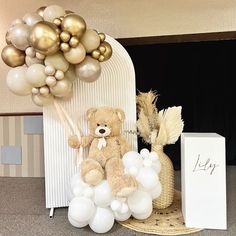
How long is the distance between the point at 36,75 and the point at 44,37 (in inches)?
6.8

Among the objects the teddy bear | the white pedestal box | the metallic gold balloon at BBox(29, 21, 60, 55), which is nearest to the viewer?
the metallic gold balloon at BBox(29, 21, 60, 55)

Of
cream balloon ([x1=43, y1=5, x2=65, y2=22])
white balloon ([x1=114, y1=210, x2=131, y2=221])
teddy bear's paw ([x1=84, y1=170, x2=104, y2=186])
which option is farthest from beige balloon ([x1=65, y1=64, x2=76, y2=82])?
white balloon ([x1=114, y1=210, x2=131, y2=221])

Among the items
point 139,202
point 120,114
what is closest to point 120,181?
point 139,202

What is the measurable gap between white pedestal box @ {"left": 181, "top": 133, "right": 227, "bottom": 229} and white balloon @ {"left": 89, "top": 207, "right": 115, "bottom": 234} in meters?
0.36

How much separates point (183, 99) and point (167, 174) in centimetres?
78

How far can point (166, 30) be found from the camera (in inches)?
73.7

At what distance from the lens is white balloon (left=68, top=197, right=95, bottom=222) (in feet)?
3.72

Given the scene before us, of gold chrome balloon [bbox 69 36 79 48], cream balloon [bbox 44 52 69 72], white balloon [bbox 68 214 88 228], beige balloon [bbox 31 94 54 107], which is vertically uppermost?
gold chrome balloon [bbox 69 36 79 48]

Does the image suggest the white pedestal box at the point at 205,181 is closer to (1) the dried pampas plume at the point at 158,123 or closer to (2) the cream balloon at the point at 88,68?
(1) the dried pampas plume at the point at 158,123

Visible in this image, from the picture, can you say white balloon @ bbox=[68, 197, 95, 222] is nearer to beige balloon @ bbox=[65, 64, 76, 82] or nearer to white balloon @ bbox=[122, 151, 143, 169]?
white balloon @ bbox=[122, 151, 143, 169]

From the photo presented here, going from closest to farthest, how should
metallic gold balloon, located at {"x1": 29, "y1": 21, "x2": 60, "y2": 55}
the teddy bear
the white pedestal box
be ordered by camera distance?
metallic gold balloon, located at {"x1": 29, "y1": 21, "x2": 60, "y2": 55} < the white pedestal box < the teddy bear

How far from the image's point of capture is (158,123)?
57.3 inches

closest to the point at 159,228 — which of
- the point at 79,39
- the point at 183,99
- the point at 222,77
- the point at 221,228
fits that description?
the point at 221,228

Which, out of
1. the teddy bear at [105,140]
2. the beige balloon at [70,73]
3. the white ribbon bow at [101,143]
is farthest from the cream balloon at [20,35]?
the white ribbon bow at [101,143]
